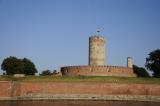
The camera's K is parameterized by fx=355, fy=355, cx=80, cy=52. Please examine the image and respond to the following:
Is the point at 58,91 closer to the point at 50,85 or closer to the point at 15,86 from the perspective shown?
the point at 50,85

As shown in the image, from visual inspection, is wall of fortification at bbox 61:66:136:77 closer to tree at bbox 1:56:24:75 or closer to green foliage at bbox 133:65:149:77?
tree at bbox 1:56:24:75

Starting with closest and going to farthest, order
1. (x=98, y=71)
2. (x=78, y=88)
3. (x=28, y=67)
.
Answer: (x=78, y=88), (x=98, y=71), (x=28, y=67)

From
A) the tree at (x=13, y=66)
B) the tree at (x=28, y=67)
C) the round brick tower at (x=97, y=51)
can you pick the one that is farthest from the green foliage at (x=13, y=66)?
the round brick tower at (x=97, y=51)

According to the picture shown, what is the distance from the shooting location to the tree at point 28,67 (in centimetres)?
4197

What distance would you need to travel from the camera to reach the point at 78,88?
27562mm

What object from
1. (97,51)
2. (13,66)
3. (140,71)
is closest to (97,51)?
(97,51)

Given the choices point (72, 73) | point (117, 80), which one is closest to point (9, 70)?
point (72, 73)

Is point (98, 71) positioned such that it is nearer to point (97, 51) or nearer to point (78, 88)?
point (97, 51)

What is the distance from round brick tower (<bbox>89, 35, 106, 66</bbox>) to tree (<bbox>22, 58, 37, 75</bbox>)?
10545mm

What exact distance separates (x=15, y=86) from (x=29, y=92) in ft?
3.79

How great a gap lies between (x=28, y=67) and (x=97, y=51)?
1140 centimetres

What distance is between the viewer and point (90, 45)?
34.8m

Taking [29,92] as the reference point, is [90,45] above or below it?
above

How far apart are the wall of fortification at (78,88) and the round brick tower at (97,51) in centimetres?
653
